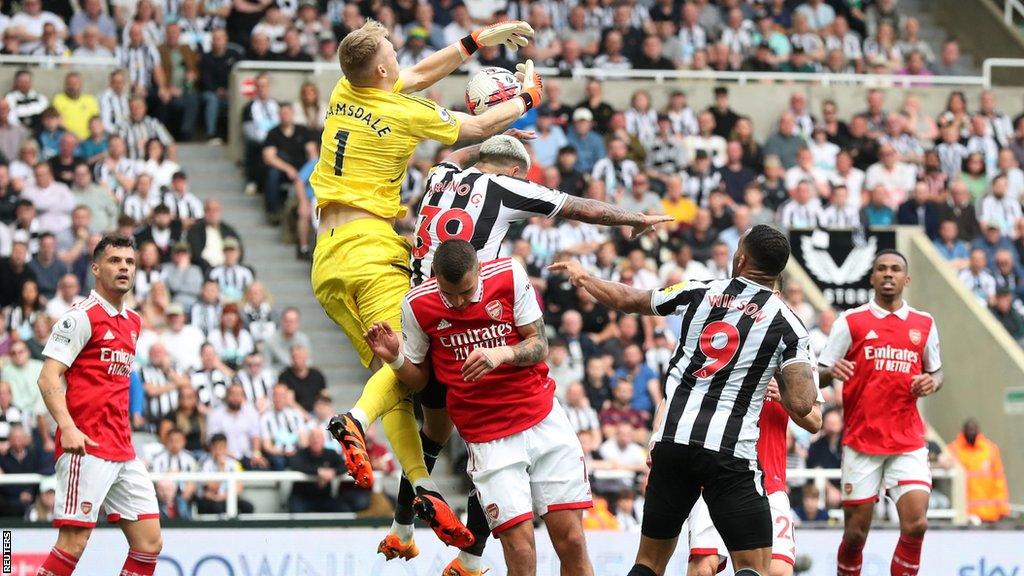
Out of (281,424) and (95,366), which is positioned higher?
(95,366)

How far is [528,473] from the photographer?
30.7 ft

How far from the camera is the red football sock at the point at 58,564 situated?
33.5ft

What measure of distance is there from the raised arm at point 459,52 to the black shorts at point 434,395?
184 cm

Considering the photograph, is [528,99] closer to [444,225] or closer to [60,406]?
[444,225]

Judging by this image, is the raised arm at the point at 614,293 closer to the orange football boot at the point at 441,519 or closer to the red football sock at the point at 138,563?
the orange football boot at the point at 441,519

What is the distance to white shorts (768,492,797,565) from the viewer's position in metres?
10.4

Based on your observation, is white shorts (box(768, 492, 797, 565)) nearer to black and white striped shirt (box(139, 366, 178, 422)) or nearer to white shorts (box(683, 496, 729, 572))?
white shorts (box(683, 496, 729, 572))

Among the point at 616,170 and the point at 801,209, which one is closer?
the point at 616,170

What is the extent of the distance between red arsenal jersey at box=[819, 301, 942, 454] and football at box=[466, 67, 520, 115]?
3190 mm

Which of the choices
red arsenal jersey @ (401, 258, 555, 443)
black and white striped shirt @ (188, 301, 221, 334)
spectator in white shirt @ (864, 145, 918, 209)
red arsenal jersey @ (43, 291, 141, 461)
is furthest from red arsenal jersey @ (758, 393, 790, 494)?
spectator in white shirt @ (864, 145, 918, 209)

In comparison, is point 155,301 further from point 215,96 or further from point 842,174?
point 842,174

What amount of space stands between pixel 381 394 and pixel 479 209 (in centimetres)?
123

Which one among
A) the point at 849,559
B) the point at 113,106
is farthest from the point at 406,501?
the point at 113,106

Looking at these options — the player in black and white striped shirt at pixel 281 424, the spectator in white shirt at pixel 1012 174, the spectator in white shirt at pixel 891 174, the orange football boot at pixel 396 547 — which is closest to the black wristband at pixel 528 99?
the orange football boot at pixel 396 547
